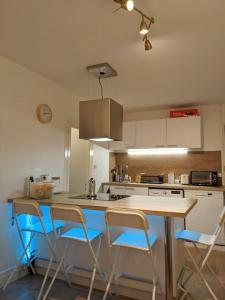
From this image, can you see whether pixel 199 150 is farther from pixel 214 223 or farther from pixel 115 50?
pixel 115 50

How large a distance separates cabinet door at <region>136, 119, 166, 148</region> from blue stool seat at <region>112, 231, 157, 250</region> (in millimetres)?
2351

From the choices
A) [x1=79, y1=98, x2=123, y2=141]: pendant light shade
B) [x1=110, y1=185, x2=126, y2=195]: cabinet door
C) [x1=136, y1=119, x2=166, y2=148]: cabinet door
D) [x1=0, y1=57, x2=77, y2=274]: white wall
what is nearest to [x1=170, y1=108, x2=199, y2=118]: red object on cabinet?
[x1=136, y1=119, x2=166, y2=148]: cabinet door

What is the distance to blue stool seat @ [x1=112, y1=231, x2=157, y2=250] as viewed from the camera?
1.86 metres

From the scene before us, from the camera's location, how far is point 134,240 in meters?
1.98

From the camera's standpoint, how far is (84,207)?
7.13 ft

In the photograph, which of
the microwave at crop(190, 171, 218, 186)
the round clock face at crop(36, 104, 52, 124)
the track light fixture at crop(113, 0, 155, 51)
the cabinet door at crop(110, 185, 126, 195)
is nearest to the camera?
the track light fixture at crop(113, 0, 155, 51)

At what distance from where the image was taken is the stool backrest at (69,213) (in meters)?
1.94

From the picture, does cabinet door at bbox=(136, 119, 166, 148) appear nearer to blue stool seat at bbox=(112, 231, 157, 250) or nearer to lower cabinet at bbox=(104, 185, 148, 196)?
lower cabinet at bbox=(104, 185, 148, 196)

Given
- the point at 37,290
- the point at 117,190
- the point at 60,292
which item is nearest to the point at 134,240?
the point at 60,292

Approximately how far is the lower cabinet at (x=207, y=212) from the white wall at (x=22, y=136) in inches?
87.4

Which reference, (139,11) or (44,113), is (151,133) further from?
(139,11)

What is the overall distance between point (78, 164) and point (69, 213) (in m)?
2.48

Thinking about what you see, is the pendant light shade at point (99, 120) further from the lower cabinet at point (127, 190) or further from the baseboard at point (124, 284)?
the lower cabinet at point (127, 190)

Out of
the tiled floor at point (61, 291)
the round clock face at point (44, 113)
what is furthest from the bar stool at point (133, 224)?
the round clock face at point (44, 113)
